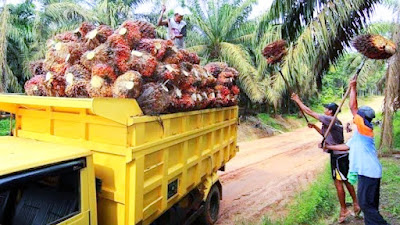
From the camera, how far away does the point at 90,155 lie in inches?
106

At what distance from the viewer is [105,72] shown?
3197mm

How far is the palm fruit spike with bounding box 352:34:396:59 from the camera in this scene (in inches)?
151

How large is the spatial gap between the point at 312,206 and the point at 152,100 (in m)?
3.71

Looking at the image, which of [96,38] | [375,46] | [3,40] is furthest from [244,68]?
[96,38]

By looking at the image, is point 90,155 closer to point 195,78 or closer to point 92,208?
point 92,208

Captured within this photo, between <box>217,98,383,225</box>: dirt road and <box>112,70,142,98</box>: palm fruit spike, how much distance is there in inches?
124

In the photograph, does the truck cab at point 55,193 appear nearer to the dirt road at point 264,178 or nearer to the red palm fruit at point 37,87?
the red palm fruit at point 37,87

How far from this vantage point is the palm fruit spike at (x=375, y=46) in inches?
151

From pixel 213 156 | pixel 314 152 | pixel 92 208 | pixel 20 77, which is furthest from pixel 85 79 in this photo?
pixel 20 77

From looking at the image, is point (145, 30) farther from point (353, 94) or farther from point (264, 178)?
point (264, 178)

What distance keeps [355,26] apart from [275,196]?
13.2 ft

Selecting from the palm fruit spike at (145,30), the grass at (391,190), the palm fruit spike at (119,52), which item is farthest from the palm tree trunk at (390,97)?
the palm fruit spike at (119,52)

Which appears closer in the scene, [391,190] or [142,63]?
[142,63]

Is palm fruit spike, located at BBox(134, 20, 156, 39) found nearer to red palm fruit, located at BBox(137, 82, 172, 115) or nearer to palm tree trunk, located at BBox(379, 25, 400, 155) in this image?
red palm fruit, located at BBox(137, 82, 172, 115)
